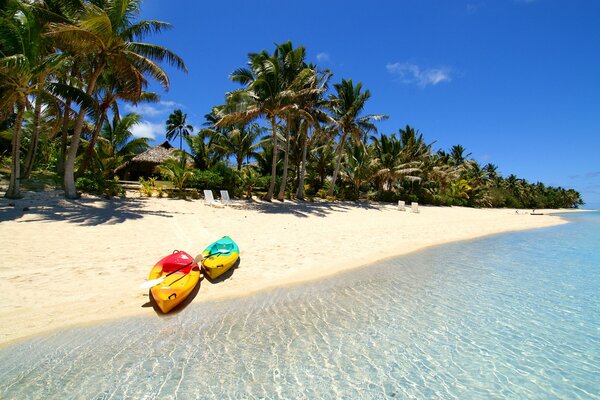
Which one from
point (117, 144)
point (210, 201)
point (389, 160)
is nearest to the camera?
point (210, 201)

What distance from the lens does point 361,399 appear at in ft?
10.0

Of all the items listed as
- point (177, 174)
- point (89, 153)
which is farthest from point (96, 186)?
point (177, 174)

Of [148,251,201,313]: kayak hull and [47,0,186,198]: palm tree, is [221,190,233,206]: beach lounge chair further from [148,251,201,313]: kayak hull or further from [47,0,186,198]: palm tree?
[148,251,201,313]: kayak hull

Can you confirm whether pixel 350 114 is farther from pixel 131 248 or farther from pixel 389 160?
pixel 131 248

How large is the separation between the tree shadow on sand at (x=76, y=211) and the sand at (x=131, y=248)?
30 millimetres

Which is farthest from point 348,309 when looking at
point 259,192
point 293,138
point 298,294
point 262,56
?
point 293,138

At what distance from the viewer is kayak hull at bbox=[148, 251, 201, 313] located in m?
4.86

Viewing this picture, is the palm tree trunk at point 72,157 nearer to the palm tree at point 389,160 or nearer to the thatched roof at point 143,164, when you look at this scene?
the thatched roof at point 143,164

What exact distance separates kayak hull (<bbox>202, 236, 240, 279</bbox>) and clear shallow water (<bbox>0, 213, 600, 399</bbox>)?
43.4 inches

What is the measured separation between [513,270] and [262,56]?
18.5m

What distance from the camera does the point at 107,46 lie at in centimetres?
1184

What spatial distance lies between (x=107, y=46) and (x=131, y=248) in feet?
30.4

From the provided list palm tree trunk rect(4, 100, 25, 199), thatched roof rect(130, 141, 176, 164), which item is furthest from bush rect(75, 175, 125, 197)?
thatched roof rect(130, 141, 176, 164)

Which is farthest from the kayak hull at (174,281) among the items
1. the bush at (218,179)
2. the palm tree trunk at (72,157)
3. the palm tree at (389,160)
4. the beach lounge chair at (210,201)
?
the palm tree at (389,160)
